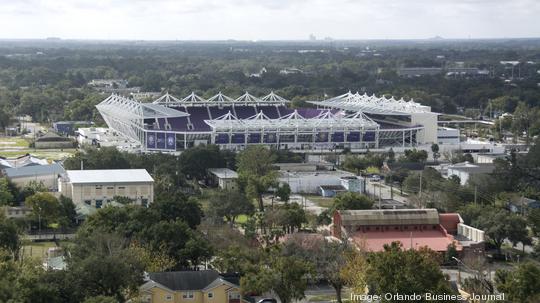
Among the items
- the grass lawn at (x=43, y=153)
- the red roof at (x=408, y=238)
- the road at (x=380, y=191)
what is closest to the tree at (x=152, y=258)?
the red roof at (x=408, y=238)

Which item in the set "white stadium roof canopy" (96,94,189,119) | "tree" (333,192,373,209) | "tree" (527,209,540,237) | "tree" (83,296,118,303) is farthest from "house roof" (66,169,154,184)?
"white stadium roof canopy" (96,94,189,119)

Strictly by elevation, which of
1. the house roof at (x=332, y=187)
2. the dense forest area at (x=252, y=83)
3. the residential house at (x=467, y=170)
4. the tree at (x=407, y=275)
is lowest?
the dense forest area at (x=252, y=83)

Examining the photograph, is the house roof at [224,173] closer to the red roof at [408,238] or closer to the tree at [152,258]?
the red roof at [408,238]

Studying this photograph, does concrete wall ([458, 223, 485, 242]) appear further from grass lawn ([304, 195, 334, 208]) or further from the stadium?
the stadium

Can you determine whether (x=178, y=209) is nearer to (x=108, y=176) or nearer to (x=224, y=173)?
(x=108, y=176)

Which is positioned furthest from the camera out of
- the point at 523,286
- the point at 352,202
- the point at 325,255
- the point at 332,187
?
the point at 332,187

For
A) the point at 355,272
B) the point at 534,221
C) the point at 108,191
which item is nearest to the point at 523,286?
the point at 355,272
